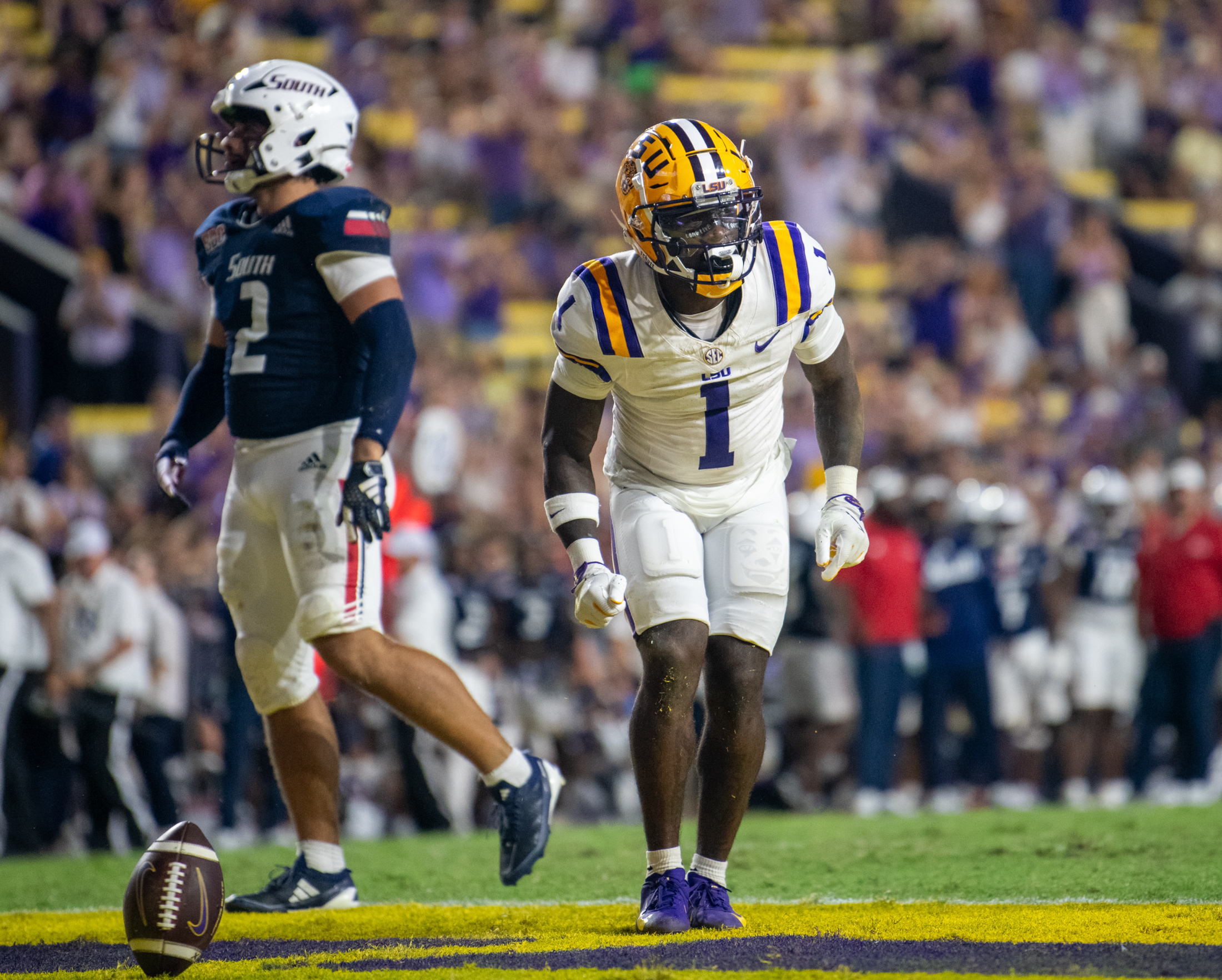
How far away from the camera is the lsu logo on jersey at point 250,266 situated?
180 inches

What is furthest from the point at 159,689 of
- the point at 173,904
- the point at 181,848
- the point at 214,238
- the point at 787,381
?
the point at 787,381

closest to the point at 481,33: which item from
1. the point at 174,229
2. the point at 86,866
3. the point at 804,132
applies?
the point at 804,132

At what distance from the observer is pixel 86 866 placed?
6.29 meters

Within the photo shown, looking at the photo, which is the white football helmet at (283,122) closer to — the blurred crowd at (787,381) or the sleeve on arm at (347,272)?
the sleeve on arm at (347,272)

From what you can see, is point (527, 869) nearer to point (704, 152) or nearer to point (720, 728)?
point (720, 728)

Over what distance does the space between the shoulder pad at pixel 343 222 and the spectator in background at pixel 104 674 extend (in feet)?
12.7

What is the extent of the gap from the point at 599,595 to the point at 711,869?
75 cm

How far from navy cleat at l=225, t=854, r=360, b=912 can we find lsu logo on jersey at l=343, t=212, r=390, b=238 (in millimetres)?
1826

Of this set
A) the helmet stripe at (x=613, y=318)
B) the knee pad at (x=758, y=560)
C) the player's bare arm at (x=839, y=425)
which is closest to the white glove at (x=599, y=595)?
the knee pad at (x=758, y=560)

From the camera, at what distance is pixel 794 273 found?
4082 millimetres

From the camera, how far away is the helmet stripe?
3.96 metres

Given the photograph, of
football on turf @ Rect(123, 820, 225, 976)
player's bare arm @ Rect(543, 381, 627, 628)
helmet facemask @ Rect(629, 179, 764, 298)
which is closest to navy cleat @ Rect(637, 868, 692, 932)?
player's bare arm @ Rect(543, 381, 627, 628)

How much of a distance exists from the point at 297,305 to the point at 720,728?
68.6 inches

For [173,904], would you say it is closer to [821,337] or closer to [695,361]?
[695,361]
